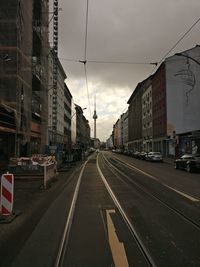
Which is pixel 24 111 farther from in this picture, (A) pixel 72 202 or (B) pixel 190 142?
(B) pixel 190 142

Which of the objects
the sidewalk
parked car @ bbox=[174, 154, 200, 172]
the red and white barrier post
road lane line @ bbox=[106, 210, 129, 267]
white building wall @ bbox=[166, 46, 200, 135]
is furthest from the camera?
white building wall @ bbox=[166, 46, 200, 135]

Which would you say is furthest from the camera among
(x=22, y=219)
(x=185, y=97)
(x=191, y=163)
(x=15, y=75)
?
(x=185, y=97)

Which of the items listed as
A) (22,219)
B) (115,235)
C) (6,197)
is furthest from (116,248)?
(6,197)

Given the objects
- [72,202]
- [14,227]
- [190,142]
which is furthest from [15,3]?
[190,142]

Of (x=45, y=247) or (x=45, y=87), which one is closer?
(x=45, y=247)

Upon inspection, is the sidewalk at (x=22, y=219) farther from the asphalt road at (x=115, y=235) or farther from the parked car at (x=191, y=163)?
the parked car at (x=191, y=163)

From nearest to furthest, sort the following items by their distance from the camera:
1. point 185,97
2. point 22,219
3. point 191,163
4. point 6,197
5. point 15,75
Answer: point 22,219, point 6,197, point 15,75, point 191,163, point 185,97

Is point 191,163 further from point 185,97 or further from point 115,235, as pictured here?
point 185,97

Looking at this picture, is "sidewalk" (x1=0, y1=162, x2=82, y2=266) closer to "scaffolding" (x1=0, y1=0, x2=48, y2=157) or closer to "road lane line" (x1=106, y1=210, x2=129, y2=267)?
"road lane line" (x1=106, y1=210, x2=129, y2=267)

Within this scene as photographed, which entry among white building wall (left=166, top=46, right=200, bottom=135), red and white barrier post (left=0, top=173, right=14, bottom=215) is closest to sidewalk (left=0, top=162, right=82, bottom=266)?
red and white barrier post (left=0, top=173, right=14, bottom=215)

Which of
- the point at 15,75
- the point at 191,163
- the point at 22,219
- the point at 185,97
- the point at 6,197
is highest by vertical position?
the point at 185,97

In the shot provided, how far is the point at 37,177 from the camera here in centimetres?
2177

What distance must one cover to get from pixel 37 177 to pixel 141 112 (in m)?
85.9

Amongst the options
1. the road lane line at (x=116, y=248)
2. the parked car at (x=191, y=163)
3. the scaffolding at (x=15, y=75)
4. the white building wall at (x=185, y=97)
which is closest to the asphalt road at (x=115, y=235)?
the road lane line at (x=116, y=248)
